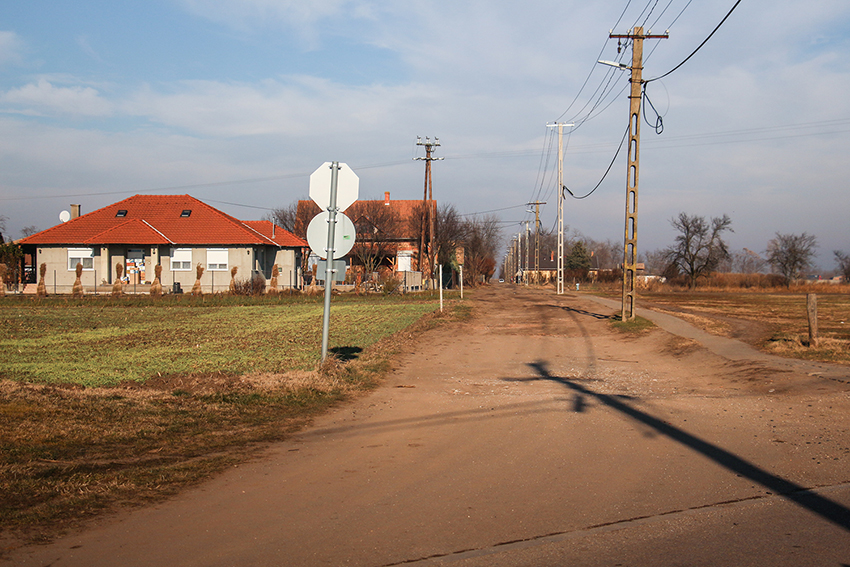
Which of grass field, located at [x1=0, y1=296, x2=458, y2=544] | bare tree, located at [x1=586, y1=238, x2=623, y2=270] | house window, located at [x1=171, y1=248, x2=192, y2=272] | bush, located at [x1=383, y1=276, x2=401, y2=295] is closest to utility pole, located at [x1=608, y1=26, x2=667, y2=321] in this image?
grass field, located at [x1=0, y1=296, x2=458, y2=544]

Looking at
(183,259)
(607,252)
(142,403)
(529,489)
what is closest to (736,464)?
(529,489)

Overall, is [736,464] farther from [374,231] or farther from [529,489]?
[374,231]

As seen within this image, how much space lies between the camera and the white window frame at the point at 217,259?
154 feet

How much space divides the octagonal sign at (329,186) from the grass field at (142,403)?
2.61m

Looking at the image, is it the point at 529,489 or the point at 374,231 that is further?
the point at 374,231

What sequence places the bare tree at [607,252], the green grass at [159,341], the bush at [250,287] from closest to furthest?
the green grass at [159,341], the bush at [250,287], the bare tree at [607,252]

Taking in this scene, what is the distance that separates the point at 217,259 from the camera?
4706cm

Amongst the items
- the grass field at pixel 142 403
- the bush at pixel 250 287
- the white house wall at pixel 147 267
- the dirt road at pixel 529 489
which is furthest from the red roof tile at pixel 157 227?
the dirt road at pixel 529 489

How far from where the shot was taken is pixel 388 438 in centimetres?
686

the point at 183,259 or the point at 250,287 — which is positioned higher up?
the point at 183,259

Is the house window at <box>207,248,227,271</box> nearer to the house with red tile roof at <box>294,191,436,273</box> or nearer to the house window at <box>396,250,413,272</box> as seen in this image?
the house with red tile roof at <box>294,191,436,273</box>

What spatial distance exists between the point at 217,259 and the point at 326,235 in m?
39.3

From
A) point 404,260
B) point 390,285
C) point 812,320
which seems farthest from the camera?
point 404,260

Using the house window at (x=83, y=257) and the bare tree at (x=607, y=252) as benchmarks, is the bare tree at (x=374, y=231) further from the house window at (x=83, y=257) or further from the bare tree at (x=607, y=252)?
the bare tree at (x=607, y=252)
